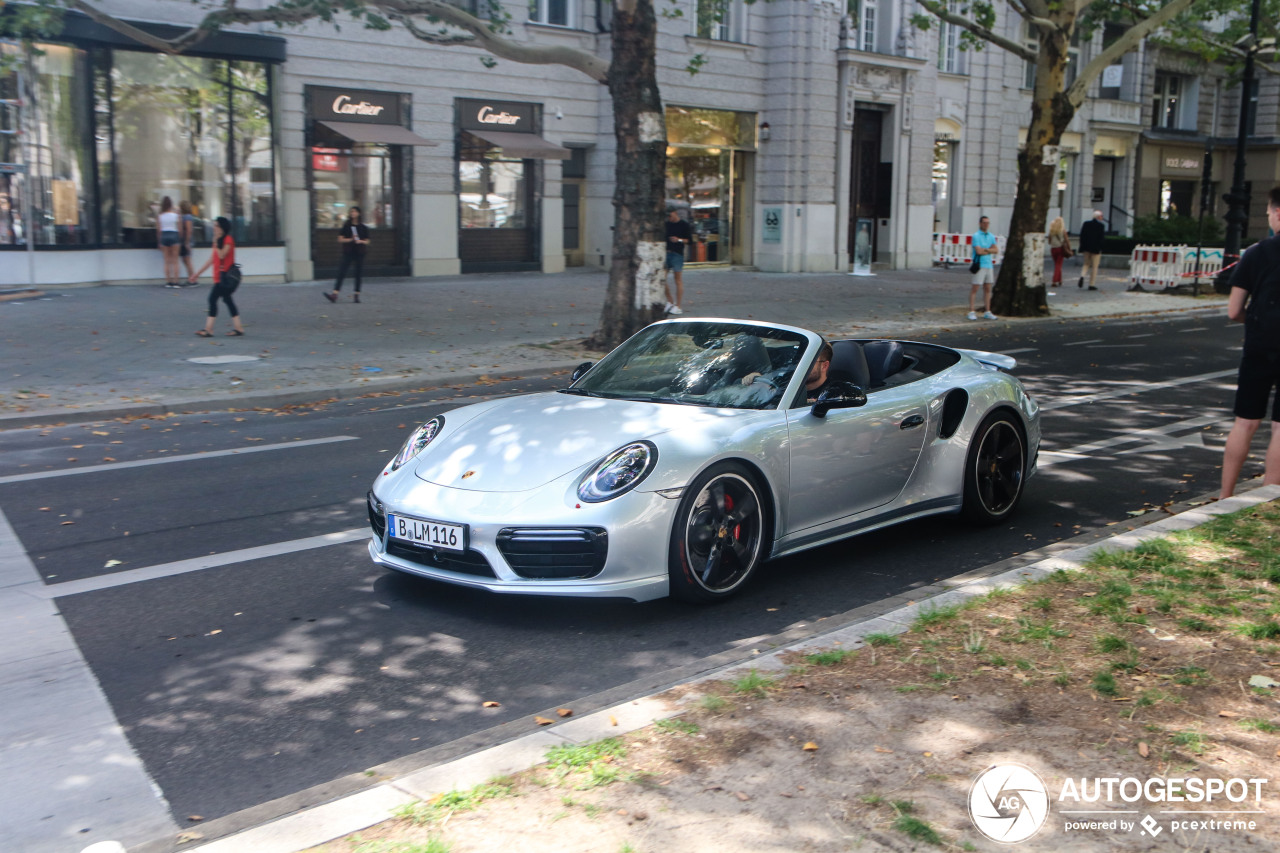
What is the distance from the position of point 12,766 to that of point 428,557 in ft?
6.38

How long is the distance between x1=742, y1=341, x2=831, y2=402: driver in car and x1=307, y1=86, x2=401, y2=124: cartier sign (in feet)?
68.2

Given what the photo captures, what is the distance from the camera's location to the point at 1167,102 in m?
49.7

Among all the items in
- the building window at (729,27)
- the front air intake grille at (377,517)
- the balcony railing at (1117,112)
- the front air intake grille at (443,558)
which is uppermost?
the building window at (729,27)

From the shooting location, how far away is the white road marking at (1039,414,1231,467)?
31.7 feet

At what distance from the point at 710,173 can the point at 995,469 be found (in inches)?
1040

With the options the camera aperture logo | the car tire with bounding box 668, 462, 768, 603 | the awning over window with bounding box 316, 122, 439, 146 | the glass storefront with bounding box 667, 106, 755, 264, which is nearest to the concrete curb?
the car tire with bounding box 668, 462, 768, 603

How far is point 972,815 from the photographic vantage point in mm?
3393

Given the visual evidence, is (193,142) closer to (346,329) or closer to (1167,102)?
(346,329)

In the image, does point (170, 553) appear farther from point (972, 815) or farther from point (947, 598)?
point (972, 815)

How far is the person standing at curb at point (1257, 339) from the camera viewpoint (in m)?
6.93

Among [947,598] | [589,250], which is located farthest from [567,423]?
[589,250]

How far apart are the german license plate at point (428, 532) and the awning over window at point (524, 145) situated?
23.1m

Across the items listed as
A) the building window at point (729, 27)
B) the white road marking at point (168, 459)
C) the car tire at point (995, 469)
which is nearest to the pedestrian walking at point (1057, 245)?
the building window at point (729, 27)

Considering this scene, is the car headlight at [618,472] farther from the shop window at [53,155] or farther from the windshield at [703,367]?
the shop window at [53,155]
